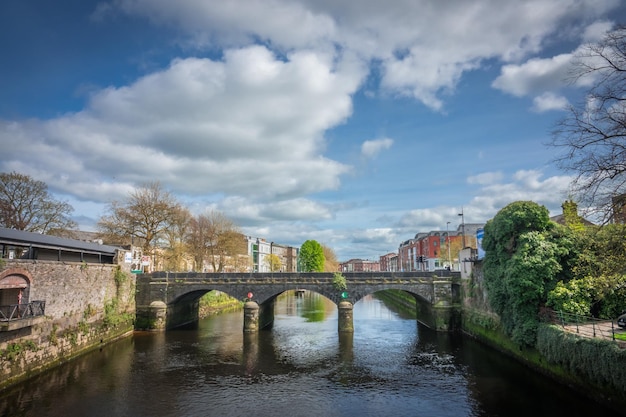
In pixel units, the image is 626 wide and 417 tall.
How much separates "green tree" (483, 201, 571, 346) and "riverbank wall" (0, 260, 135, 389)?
98.2 feet

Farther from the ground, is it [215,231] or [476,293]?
[215,231]

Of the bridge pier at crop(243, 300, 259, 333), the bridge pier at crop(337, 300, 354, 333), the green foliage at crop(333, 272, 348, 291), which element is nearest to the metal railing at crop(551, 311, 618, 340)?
the bridge pier at crop(337, 300, 354, 333)

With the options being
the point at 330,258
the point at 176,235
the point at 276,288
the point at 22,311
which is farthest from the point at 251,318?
the point at 330,258

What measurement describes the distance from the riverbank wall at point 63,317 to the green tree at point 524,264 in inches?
1178

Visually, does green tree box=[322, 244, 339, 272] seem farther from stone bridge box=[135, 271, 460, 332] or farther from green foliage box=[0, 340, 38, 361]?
green foliage box=[0, 340, 38, 361]

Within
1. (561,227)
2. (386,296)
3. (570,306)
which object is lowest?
(386,296)

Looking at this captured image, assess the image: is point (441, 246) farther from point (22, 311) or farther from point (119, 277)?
point (22, 311)

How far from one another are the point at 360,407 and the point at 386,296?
75478 mm

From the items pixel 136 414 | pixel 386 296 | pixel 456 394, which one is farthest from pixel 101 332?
pixel 386 296

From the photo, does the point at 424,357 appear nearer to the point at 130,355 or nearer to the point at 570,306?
the point at 570,306

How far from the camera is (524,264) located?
25.4 meters

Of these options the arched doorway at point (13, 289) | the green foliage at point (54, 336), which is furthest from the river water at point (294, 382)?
the arched doorway at point (13, 289)

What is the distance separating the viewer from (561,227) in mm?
27188

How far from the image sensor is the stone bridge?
137ft
